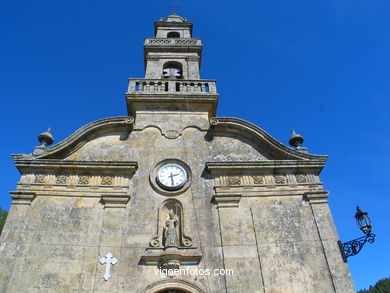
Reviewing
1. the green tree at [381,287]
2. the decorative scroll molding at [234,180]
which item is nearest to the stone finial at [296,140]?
the decorative scroll molding at [234,180]

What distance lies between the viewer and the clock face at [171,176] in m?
9.68

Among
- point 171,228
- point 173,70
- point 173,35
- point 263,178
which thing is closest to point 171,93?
point 173,70

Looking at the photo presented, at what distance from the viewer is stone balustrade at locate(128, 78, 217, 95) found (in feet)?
39.4

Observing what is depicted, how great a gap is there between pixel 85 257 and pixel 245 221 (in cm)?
461

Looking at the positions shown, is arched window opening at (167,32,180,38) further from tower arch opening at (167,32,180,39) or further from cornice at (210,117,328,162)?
cornice at (210,117,328,162)

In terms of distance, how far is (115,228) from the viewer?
8820 millimetres

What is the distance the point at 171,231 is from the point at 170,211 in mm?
741

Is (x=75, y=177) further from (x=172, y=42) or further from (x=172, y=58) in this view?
(x=172, y=42)

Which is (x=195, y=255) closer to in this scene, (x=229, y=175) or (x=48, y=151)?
(x=229, y=175)

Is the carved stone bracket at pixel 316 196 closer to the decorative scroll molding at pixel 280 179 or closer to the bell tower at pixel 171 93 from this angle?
the decorative scroll molding at pixel 280 179

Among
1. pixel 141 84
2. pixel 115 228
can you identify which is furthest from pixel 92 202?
pixel 141 84
